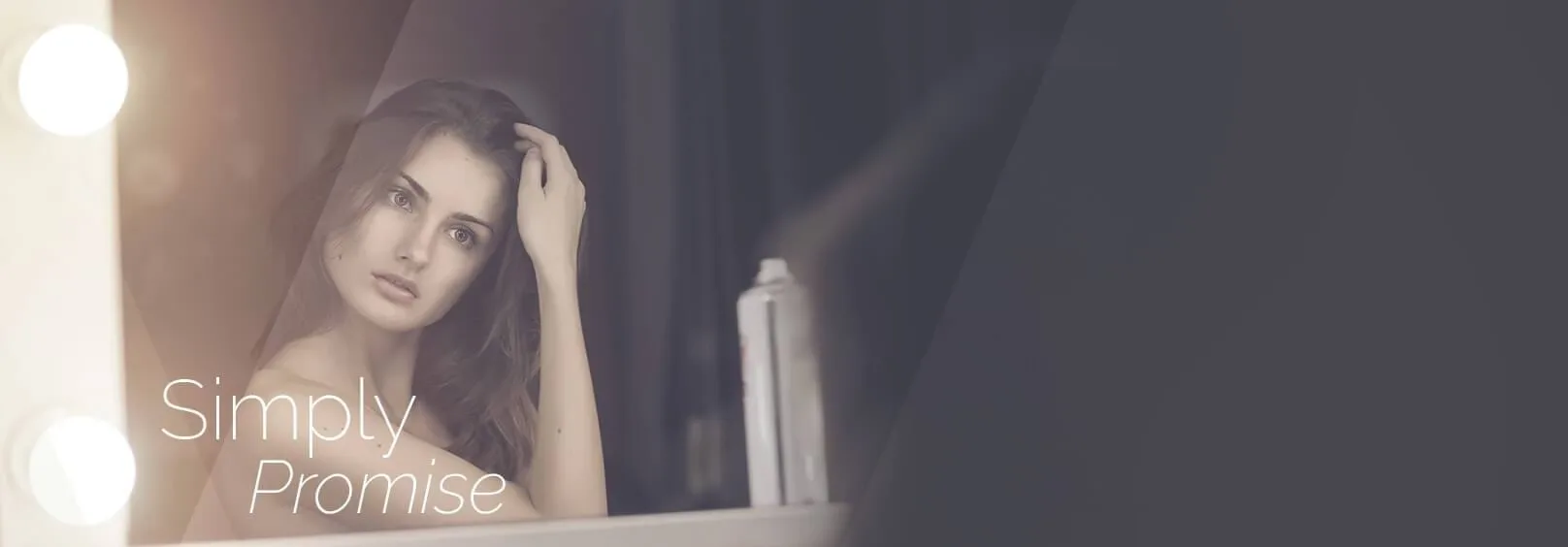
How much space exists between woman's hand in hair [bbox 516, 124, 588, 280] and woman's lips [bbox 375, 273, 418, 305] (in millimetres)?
81

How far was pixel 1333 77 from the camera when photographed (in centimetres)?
105

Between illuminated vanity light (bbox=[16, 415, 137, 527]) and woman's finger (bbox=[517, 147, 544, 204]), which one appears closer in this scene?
illuminated vanity light (bbox=[16, 415, 137, 527])

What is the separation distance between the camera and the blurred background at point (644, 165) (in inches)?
29.6

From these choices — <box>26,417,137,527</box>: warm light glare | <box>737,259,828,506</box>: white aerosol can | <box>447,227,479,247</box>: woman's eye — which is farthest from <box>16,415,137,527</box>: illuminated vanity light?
<box>737,259,828,506</box>: white aerosol can

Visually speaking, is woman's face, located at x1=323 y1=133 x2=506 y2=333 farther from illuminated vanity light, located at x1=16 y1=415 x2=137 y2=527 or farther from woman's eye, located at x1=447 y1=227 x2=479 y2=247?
illuminated vanity light, located at x1=16 y1=415 x2=137 y2=527

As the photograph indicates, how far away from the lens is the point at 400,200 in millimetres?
819

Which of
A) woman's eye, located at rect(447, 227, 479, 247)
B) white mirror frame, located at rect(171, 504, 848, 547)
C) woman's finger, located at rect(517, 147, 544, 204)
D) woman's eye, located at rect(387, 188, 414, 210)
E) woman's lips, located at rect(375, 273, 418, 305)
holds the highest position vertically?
woman's finger, located at rect(517, 147, 544, 204)

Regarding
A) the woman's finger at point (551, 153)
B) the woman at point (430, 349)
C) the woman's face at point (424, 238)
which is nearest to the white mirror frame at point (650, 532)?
the woman at point (430, 349)

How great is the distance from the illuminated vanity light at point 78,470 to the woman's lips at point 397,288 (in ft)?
0.59

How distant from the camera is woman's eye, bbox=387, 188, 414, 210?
815mm

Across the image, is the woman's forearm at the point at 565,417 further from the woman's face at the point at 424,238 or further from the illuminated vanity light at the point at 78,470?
the illuminated vanity light at the point at 78,470

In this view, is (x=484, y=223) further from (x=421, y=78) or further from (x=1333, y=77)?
(x=1333, y=77)

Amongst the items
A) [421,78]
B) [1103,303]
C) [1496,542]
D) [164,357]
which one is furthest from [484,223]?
[1496,542]

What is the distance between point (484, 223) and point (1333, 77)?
73cm
